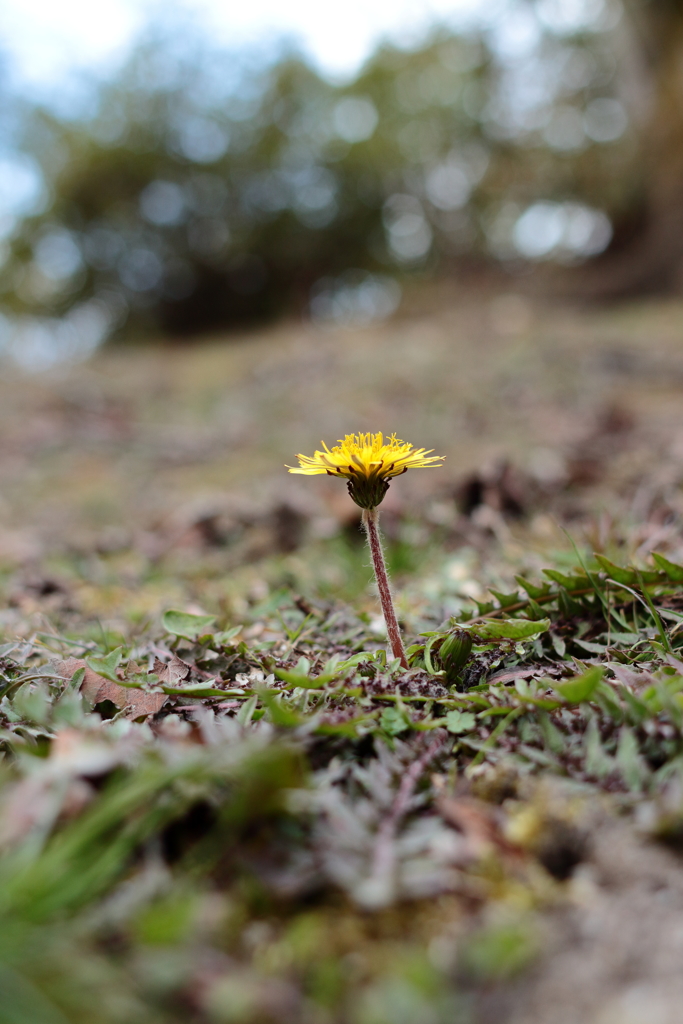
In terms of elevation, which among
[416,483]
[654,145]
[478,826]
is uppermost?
[654,145]

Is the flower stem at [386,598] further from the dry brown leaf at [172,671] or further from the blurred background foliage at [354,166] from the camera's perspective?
the blurred background foliage at [354,166]

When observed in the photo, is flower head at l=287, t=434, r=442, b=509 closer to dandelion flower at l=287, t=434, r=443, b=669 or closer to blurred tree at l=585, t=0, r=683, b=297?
dandelion flower at l=287, t=434, r=443, b=669

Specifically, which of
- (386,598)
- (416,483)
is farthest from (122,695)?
(416,483)

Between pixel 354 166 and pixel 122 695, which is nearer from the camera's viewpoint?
pixel 122 695

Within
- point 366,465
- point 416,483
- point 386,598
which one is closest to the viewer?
point 366,465

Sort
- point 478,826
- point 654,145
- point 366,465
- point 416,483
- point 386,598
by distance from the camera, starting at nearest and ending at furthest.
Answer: point 478,826, point 366,465, point 386,598, point 416,483, point 654,145

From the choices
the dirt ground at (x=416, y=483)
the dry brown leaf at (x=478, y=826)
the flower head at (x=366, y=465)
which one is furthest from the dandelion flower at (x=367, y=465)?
the dirt ground at (x=416, y=483)

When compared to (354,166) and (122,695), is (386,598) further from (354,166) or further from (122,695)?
(354,166)
